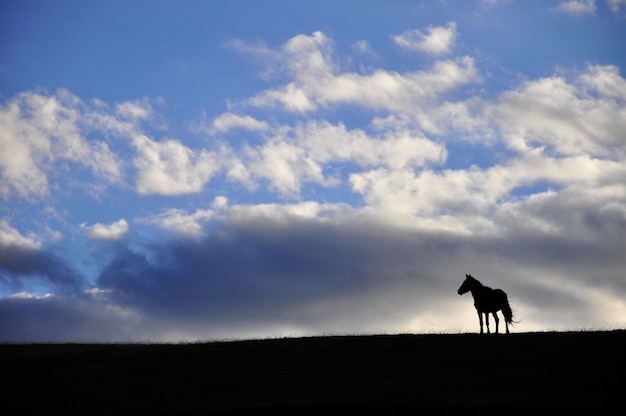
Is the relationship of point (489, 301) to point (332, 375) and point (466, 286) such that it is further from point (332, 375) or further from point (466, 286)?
point (332, 375)

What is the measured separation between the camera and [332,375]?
26.2 m

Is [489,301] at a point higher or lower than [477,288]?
lower

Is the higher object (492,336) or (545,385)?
(492,336)

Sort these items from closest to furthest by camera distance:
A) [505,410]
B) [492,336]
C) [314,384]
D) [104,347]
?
A: 1. [505,410]
2. [314,384]
3. [492,336]
4. [104,347]

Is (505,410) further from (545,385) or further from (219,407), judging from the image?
(219,407)

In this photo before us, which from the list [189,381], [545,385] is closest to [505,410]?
[545,385]

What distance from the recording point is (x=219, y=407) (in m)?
22.4

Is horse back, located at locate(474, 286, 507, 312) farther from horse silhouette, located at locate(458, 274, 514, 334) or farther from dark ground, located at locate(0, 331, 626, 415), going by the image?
dark ground, located at locate(0, 331, 626, 415)

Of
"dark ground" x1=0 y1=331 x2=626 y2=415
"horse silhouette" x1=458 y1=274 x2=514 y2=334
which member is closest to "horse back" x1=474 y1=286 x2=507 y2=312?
"horse silhouette" x1=458 y1=274 x2=514 y2=334

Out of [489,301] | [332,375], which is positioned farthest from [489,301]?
[332,375]

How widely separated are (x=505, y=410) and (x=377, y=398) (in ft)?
12.1

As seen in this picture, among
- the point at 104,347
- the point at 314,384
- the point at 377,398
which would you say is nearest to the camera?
the point at 377,398

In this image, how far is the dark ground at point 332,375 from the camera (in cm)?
2214

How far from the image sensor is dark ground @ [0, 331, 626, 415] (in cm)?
2214
